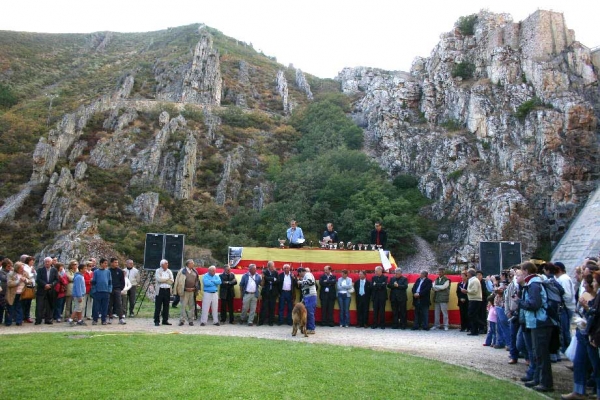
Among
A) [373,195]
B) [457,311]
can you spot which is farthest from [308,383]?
[373,195]

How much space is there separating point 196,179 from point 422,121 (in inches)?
928

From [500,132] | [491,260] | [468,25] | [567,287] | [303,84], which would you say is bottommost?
[567,287]

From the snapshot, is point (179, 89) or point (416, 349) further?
point (179, 89)

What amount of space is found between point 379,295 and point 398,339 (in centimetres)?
271

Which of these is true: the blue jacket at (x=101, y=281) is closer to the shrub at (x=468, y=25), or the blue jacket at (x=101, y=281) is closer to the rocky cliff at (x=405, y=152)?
the rocky cliff at (x=405, y=152)

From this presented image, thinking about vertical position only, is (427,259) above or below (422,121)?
below

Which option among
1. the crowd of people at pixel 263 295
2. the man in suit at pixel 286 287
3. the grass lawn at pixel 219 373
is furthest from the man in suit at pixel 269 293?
the grass lawn at pixel 219 373

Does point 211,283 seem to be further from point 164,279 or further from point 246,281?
point 164,279

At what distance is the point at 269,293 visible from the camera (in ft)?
51.1

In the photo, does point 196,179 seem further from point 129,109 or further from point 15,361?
point 15,361

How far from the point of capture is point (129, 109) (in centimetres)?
5731

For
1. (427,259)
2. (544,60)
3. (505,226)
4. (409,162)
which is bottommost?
(427,259)

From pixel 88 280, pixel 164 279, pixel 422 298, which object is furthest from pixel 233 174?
pixel 422 298

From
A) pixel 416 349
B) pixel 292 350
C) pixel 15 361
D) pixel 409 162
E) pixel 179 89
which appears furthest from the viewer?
pixel 179 89
